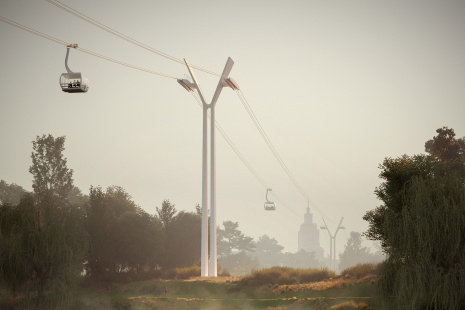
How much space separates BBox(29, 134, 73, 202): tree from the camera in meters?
85.9

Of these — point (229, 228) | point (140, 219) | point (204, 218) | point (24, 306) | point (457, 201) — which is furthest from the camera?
point (229, 228)

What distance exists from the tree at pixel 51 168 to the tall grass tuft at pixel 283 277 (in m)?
43.0

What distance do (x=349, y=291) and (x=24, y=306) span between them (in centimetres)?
2486

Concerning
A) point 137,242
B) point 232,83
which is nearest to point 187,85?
point 232,83

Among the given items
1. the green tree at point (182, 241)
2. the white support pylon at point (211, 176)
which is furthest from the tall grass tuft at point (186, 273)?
the green tree at point (182, 241)

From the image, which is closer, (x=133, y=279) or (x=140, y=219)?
(x=133, y=279)

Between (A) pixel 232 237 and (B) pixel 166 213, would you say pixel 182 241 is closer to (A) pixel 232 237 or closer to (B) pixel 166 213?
(B) pixel 166 213

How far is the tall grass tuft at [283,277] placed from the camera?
2041 inches

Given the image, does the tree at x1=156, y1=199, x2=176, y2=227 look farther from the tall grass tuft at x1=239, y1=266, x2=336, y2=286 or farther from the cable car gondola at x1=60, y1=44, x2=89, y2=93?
the cable car gondola at x1=60, y1=44, x2=89, y2=93

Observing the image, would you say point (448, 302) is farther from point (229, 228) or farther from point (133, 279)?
point (229, 228)

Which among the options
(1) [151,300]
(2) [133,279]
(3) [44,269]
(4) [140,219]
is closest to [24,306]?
(3) [44,269]

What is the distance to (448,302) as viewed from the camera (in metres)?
32.1

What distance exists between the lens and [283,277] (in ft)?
172

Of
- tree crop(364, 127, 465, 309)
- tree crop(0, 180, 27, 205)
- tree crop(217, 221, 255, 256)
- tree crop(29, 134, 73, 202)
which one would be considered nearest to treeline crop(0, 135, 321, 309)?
tree crop(29, 134, 73, 202)
